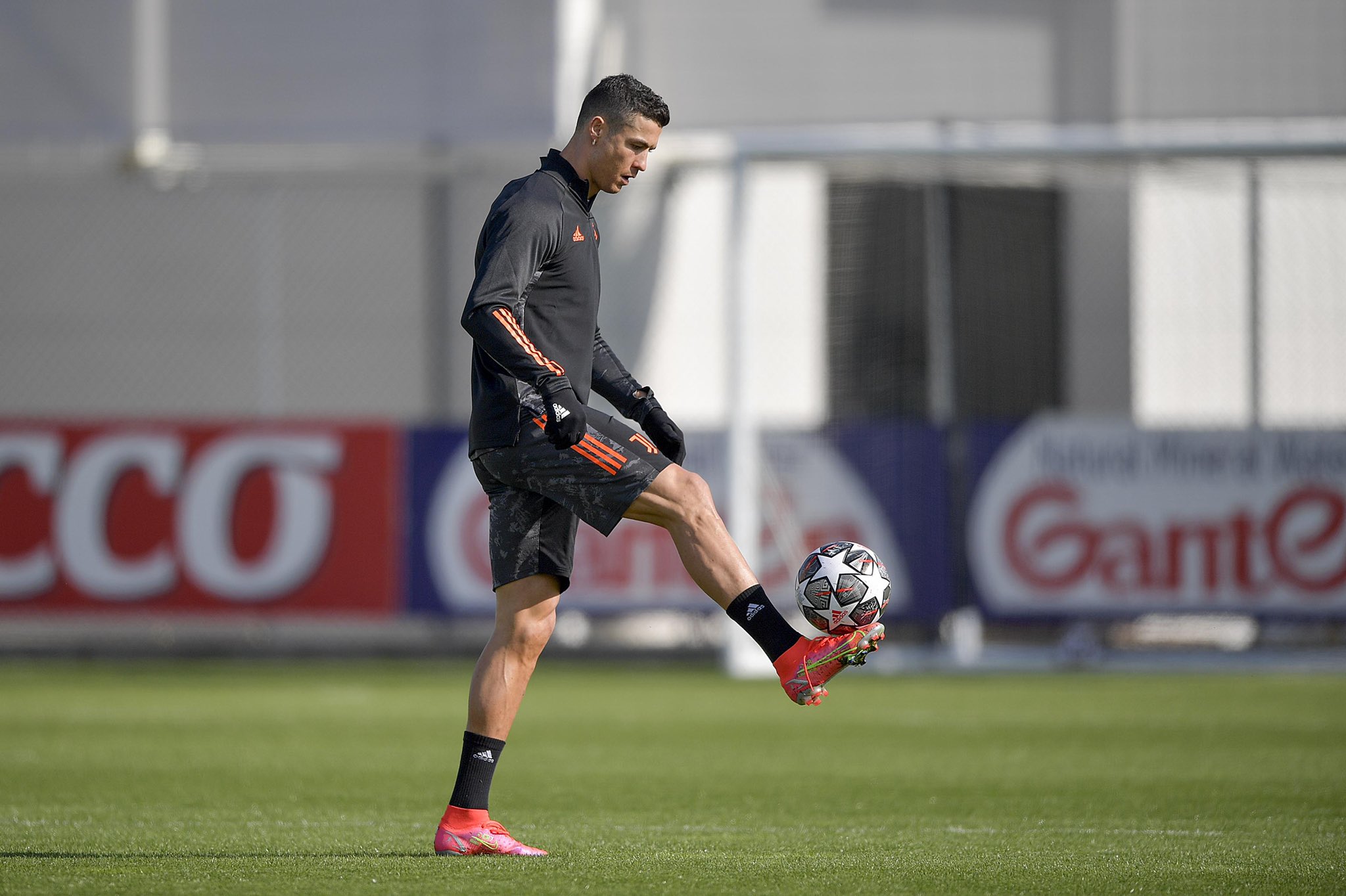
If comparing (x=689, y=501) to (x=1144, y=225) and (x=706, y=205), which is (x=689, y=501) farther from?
(x=1144, y=225)

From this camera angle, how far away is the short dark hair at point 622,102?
487cm

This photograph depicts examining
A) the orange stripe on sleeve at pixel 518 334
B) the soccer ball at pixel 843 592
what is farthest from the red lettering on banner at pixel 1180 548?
the orange stripe on sleeve at pixel 518 334

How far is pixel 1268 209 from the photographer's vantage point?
1556 cm

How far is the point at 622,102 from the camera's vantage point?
4867mm

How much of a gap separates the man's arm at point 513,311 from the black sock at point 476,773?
3.12 ft

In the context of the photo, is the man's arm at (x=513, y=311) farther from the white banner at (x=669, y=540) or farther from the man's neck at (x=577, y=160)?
the white banner at (x=669, y=540)

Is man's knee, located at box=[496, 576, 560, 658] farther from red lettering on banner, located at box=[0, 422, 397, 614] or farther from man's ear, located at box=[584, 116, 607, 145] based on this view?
red lettering on banner, located at box=[0, 422, 397, 614]

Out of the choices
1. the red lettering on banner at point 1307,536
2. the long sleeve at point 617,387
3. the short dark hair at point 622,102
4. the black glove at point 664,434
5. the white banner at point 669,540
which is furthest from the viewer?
the white banner at point 669,540

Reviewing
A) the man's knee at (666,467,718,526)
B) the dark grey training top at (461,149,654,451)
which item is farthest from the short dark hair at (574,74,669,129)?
the man's knee at (666,467,718,526)

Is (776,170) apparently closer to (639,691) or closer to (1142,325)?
(1142,325)

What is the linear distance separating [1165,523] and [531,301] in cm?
939

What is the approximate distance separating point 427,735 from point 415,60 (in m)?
6.94

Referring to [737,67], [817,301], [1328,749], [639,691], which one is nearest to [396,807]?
[1328,749]

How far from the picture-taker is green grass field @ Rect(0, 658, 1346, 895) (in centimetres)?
448
